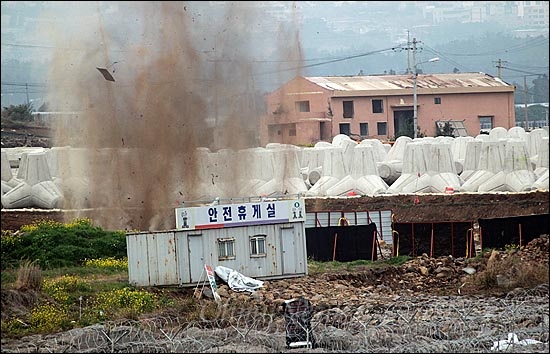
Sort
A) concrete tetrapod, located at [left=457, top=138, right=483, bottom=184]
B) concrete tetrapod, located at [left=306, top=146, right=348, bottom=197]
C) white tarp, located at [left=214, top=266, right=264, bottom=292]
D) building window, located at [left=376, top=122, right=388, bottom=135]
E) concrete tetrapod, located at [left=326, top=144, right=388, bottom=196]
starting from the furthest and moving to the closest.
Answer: building window, located at [left=376, top=122, right=388, bottom=135] < concrete tetrapod, located at [left=306, top=146, right=348, bottom=197] < concrete tetrapod, located at [left=326, top=144, right=388, bottom=196] < concrete tetrapod, located at [left=457, top=138, right=483, bottom=184] < white tarp, located at [left=214, top=266, right=264, bottom=292]

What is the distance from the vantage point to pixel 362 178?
143 feet

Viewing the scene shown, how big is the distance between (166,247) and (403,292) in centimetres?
588

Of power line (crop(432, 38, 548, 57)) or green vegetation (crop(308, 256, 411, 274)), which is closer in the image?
green vegetation (crop(308, 256, 411, 274))

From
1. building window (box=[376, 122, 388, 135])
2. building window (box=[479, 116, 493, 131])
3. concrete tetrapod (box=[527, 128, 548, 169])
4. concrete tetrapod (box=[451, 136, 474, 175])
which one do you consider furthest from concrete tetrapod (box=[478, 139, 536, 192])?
building window (box=[376, 122, 388, 135])

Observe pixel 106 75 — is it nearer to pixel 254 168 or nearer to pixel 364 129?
pixel 254 168

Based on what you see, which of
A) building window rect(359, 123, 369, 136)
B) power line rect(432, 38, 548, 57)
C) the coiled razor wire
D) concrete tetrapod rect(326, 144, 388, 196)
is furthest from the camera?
building window rect(359, 123, 369, 136)

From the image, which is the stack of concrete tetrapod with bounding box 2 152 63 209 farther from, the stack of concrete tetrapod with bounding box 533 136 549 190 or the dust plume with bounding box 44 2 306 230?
the stack of concrete tetrapod with bounding box 533 136 549 190

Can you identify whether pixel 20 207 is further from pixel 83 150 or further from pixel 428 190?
pixel 428 190

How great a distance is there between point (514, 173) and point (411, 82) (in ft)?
100.0

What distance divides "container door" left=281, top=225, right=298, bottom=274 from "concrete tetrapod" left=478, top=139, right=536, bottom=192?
55.9ft

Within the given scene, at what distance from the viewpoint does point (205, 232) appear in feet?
78.9

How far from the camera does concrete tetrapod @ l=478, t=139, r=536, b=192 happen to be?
1531 inches

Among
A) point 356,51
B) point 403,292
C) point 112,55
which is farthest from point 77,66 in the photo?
point 356,51

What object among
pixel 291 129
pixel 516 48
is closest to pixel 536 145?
pixel 291 129
